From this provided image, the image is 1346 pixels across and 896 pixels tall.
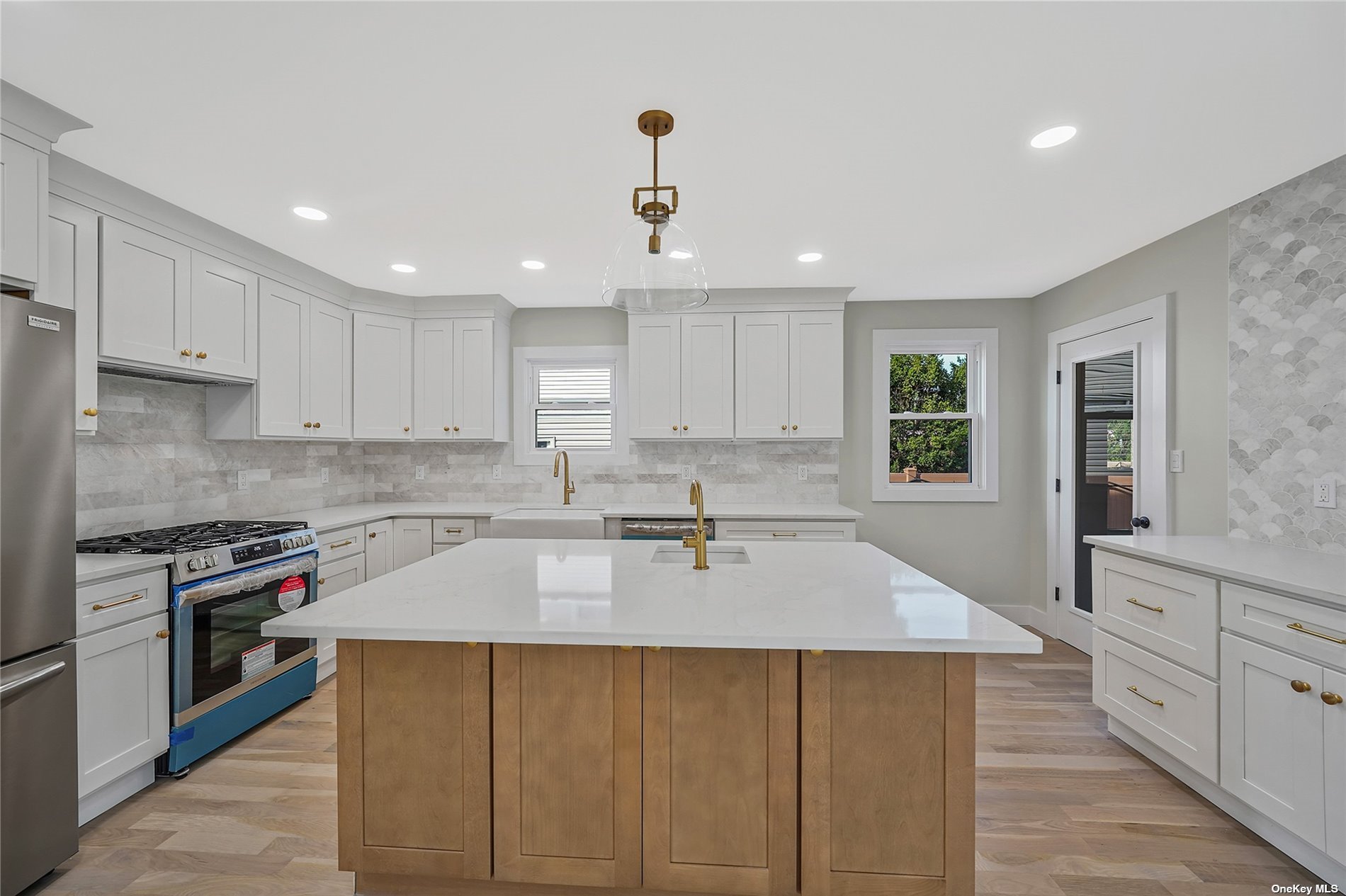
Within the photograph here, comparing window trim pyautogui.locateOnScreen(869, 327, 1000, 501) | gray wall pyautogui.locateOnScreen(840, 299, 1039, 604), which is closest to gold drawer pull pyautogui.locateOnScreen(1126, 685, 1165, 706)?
gray wall pyautogui.locateOnScreen(840, 299, 1039, 604)

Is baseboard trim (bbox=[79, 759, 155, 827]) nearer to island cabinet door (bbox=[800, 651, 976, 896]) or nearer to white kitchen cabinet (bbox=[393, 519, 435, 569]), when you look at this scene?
white kitchen cabinet (bbox=[393, 519, 435, 569])

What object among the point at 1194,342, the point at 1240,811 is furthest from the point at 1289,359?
the point at 1240,811

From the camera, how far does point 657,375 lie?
4160 mm

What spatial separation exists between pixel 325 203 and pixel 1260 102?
339 cm

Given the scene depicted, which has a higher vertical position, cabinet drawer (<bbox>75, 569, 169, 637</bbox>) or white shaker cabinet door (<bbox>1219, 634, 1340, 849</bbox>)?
cabinet drawer (<bbox>75, 569, 169, 637</bbox>)

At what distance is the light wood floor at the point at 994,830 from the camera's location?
184 centimetres

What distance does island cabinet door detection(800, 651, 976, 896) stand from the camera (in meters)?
1.52

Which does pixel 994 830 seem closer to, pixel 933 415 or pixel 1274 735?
pixel 1274 735

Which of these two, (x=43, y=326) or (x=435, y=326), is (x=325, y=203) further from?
(x=435, y=326)

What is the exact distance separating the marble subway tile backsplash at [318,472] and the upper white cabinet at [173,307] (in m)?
0.33

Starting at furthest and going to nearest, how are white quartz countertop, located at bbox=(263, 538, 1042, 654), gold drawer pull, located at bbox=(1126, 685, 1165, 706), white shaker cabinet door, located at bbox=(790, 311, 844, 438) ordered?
white shaker cabinet door, located at bbox=(790, 311, 844, 438), gold drawer pull, located at bbox=(1126, 685, 1165, 706), white quartz countertop, located at bbox=(263, 538, 1042, 654)

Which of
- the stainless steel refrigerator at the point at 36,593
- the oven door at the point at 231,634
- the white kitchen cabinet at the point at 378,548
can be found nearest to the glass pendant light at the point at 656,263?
the stainless steel refrigerator at the point at 36,593

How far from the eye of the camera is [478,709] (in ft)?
5.32

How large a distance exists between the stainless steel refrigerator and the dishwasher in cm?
252
